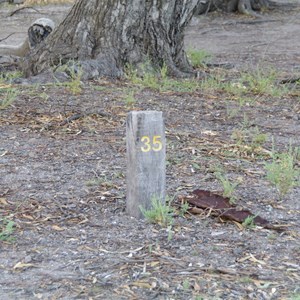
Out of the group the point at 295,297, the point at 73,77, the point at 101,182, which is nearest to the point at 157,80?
the point at 73,77

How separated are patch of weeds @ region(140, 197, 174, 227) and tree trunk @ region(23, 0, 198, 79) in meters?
4.68

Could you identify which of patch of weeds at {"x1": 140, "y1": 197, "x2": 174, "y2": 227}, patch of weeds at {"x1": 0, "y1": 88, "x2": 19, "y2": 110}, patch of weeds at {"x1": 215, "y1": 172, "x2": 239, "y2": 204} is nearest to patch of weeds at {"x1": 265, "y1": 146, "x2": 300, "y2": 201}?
patch of weeds at {"x1": 215, "y1": 172, "x2": 239, "y2": 204}

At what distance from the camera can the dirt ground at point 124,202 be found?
12.5 ft

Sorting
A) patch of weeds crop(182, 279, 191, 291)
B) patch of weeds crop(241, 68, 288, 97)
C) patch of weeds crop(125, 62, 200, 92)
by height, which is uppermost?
patch of weeds crop(182, 279, 191, 291)

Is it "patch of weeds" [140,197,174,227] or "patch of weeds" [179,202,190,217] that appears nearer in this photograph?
"patch of weeds" [140,197,174,227]

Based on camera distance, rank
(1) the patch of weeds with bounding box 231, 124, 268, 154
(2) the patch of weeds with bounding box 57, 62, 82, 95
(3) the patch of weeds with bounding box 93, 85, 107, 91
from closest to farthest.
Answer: (1) the patch of weeds with bounding box 231, 124, 268, 154 < (2) the patch of weeds with bounding box 57, 62, 82, 95 < (3) the patch of weeds with bounding box 93, 85, 107, 91

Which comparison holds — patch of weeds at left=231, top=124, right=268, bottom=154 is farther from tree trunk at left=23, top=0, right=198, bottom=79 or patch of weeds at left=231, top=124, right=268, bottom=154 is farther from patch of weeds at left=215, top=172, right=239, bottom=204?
tree trunk at left=23, top=0, right=198, bottom=79

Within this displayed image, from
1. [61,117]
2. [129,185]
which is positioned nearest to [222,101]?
[61,117]

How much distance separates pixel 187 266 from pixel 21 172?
1.99 meters

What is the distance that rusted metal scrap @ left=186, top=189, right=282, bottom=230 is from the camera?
15.0ft

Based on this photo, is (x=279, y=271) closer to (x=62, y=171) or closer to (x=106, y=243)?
(x=106, y=243)

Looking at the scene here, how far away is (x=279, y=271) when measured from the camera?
3.94m

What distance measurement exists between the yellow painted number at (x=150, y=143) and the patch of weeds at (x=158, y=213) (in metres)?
0.29

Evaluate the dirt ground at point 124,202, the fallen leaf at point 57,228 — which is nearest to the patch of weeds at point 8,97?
the dirt ground at point 124,202
